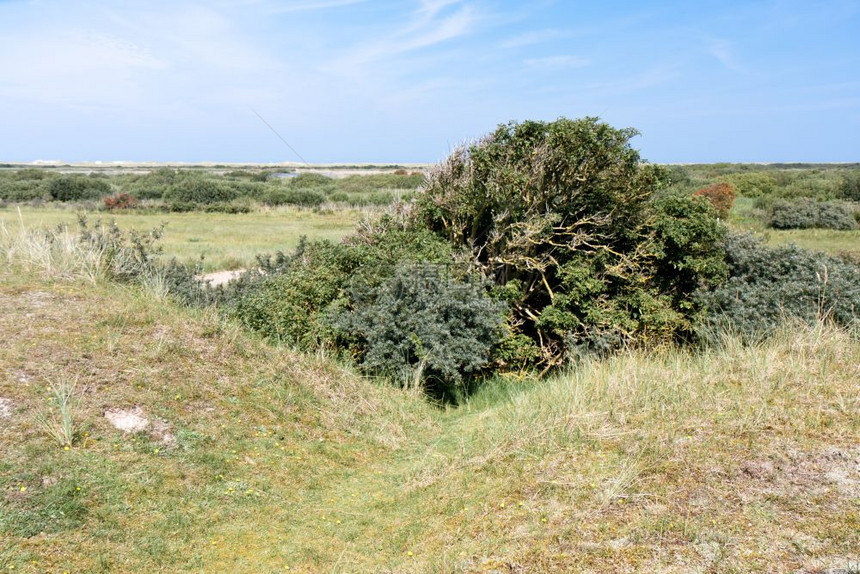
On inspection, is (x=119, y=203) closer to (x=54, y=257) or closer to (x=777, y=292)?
(x=54, y=257)

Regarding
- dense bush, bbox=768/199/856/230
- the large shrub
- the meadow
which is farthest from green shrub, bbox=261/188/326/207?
the meadow

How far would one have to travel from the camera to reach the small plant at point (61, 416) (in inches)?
200

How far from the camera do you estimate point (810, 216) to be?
33125 mm

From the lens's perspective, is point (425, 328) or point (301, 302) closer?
point (425, 328)

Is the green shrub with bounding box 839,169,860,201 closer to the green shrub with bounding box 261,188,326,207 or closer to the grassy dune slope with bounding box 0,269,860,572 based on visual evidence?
the green shrub with bounding box 261,188,326,207

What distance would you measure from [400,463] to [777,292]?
20.8 feet

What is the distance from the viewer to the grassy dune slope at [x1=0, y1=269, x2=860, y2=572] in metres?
4.04

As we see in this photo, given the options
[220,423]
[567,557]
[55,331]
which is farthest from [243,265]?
[567,557]

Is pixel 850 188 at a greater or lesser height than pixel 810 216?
greater

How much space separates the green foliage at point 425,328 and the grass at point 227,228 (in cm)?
541

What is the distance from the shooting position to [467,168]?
33.6 feet

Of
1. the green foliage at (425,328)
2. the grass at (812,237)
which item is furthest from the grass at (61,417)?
the grass at (812,237)

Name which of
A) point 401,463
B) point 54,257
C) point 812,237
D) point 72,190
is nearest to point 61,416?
point 401,463

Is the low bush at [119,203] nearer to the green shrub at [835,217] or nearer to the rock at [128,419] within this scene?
the rock at [128,419]
